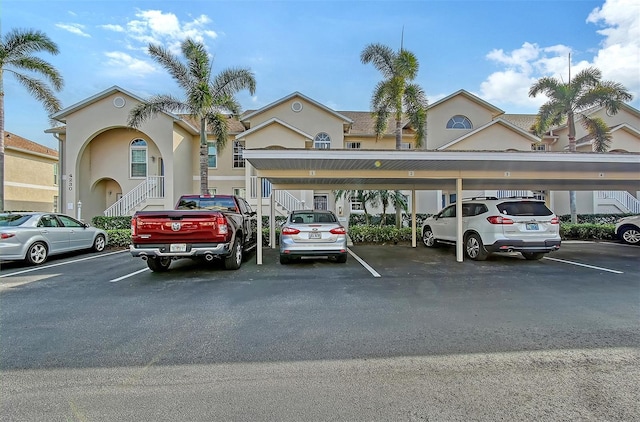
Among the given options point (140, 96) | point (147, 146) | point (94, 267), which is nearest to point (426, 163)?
point (94, 267)

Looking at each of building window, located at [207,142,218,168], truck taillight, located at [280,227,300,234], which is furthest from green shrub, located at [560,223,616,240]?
building window, located at [207,142,218,168]

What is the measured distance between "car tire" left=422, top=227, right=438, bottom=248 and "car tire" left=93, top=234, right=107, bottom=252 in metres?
11.8

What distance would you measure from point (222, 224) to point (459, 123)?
18.1 metres

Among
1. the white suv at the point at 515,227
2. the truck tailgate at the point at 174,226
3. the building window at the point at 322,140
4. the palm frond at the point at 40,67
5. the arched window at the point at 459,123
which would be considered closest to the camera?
the truck tailgate at the point at 174,226

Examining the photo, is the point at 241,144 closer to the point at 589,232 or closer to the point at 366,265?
the point at 366,265

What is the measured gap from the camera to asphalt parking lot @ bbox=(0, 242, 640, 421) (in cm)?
270

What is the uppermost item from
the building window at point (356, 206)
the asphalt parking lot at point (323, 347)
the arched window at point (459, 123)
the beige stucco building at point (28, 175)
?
the arched window at point (459, 123)

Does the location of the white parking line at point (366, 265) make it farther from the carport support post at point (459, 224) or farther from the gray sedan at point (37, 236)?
the gray sedan at point (37, 236)

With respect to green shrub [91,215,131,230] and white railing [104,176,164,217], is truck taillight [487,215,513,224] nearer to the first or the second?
green shrub [91,215,131,230]

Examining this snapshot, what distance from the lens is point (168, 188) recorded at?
17.6 meters

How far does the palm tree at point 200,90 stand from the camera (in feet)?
48.6

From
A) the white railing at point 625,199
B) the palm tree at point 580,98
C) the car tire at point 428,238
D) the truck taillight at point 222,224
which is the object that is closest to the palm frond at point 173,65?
the truck taillight at point 222,224

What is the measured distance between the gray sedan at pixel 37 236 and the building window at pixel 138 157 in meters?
9.00

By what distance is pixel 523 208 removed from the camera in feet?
29.0
